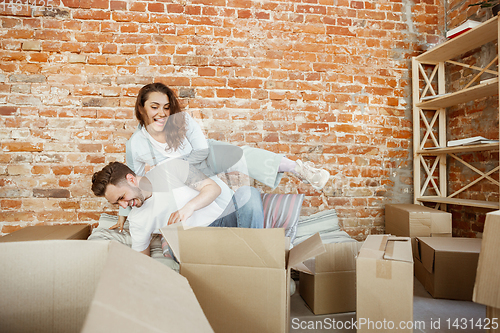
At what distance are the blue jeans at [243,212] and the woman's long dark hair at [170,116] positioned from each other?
19.5 inches

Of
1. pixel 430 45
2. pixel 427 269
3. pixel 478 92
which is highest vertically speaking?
pixel 430 45

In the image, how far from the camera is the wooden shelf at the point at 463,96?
176cm

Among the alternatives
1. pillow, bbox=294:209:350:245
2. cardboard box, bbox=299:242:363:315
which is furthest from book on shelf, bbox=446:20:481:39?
cardboard box, bbox=299:242:363:315

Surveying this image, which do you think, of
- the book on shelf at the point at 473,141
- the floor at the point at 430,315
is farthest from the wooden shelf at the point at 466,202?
the floor at the point at 430,315

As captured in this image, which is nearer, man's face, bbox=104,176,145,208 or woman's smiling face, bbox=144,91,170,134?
man's face, bbox=104,176,145,208

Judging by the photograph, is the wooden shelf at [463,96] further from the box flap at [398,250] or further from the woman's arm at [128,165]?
the woman's arm at [128,165]

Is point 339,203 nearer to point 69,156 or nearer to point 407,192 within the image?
point 407,192

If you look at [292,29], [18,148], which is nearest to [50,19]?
[18,148]

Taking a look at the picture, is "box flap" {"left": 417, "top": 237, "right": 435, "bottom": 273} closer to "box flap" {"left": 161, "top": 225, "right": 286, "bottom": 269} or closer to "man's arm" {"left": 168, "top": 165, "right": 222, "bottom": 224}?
"box flap" {"left": 161, "top": 225, "right": 286, "bottom": 269}

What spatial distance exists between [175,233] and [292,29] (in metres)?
1.93

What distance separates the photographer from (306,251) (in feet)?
3.19

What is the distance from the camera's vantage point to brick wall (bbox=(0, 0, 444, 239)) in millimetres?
1993

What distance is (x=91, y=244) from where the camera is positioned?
50cm

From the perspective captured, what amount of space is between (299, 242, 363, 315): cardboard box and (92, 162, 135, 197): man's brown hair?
3.92 feet
